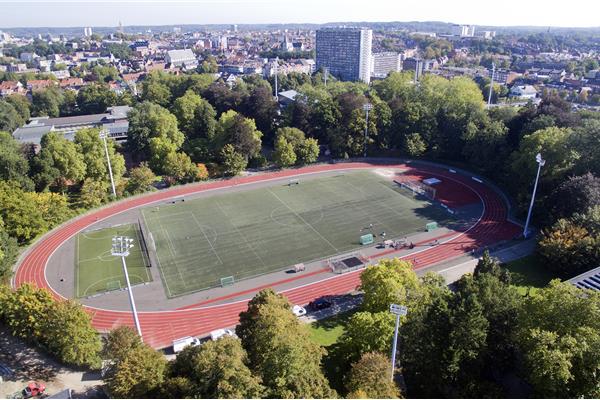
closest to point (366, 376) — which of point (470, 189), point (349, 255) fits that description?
point (349, 255)

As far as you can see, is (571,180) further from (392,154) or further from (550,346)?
(392,154)

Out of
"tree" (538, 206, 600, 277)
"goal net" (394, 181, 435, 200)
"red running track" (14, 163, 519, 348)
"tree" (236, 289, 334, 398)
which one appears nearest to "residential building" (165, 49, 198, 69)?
"red running track" (14, 163, 519, 348)

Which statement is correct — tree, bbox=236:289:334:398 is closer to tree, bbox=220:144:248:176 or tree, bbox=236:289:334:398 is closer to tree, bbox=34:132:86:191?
tree, bbox=220:144:248:176

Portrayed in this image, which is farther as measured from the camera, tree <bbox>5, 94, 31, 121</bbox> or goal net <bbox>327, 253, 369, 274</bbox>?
tree <bbox>5, 94, 31, 121</bbox>

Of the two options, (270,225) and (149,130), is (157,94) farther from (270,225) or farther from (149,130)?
(270,225)

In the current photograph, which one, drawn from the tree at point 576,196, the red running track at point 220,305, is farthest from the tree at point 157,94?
the tree at point 576,196

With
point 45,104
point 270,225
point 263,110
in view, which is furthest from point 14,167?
point 45,104
